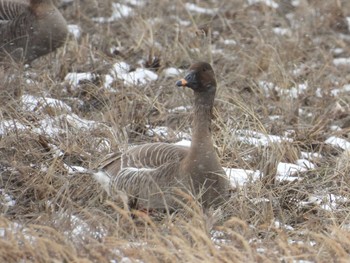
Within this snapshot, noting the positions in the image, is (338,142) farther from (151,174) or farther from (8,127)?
(8,127)

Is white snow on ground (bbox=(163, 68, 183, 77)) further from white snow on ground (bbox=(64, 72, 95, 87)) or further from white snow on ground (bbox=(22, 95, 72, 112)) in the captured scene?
white snow on ground (bbox=(22, 95, 72, 112))

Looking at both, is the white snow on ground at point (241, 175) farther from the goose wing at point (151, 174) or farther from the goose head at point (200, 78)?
the goose head at point (200, 78)

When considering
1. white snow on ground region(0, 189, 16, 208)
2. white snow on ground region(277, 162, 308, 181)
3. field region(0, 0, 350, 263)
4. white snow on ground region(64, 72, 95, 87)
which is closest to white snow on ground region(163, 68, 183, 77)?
field region(0, 0, 350, 263)

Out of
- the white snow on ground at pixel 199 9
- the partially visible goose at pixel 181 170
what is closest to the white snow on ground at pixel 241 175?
the partially visible goose at pixel 181 170

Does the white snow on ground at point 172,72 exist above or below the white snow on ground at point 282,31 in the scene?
above

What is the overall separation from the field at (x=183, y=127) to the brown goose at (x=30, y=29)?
23 centimetres

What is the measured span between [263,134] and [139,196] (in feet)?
5.73

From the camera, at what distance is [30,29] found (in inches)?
366

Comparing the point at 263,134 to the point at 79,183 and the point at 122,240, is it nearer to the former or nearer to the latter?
the point at 79,183

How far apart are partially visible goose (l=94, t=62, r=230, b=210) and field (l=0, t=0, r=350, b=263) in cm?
13

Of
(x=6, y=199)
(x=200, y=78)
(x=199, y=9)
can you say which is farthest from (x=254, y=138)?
(x=199, y=9)

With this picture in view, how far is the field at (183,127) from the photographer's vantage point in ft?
17.3

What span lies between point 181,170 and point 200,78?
2.17ft

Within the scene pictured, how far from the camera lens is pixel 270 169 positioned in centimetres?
715
